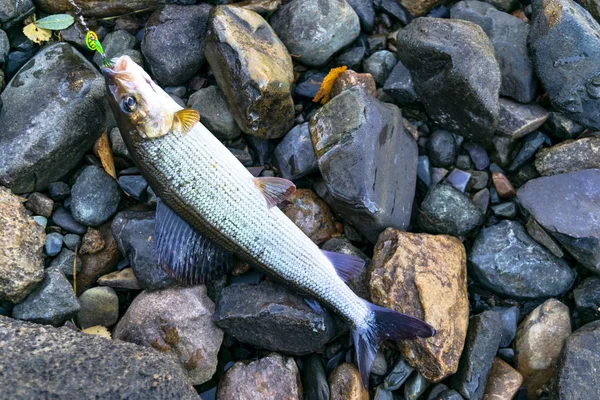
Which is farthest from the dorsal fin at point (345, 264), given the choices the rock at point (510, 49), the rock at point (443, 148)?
the rock at point (510, 49)

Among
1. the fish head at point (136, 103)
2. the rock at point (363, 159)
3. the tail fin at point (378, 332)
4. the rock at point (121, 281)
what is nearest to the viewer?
the fish head at point (136, 103)

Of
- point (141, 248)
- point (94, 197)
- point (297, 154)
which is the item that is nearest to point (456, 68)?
point (297, 154)

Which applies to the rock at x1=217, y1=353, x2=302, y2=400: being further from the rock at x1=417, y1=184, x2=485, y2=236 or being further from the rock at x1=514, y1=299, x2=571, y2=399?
the rock at x1=514, y1=299, x2=571, y2=399

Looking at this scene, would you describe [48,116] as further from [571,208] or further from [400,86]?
[571,208]

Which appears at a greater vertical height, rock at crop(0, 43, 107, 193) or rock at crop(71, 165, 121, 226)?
rock at crop(0, 43, 107, 193)

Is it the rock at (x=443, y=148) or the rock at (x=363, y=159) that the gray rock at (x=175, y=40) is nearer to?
the rock at (x=363, y=159)

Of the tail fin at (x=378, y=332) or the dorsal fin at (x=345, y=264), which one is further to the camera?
the dorsal fin at (x=345, y=264)

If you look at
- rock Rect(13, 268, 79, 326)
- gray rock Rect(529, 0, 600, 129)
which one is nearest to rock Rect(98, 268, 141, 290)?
rock Rect(13, 268, 79, 326)
